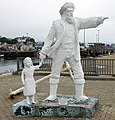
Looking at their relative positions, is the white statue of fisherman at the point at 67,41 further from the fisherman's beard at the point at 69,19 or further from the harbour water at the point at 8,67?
the harbour water at the point at 8,67

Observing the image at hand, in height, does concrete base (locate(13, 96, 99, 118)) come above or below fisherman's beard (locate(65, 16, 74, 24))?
below

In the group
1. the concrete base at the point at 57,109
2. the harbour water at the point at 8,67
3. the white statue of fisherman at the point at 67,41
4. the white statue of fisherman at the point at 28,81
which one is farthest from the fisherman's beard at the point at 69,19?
the harbour water at the point at 8,67

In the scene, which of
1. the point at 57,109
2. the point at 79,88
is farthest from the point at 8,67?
the point at 57,109

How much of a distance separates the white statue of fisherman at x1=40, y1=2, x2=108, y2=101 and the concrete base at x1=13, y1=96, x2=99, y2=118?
18.8 inches

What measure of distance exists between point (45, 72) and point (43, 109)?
982cm

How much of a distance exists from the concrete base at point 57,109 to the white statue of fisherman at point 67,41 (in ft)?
1.57

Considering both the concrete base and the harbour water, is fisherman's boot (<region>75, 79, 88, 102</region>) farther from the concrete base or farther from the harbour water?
the harbour water

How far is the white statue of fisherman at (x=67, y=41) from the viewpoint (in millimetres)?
7098

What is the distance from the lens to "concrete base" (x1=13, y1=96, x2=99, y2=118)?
6789mm

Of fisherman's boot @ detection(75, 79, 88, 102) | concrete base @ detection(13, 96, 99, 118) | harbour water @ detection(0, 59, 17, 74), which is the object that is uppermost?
fisherman's boot @ detection(75, 79, 88, 102)

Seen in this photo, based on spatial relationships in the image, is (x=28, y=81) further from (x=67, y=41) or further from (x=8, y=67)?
(x=8, y=67)

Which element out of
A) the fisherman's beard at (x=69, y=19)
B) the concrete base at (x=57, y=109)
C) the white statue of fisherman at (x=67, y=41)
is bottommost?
the concrete base at (x=57, y=109)

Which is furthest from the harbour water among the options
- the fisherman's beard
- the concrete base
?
the fisherman's beard

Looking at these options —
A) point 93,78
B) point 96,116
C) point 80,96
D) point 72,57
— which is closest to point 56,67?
point 72,57
